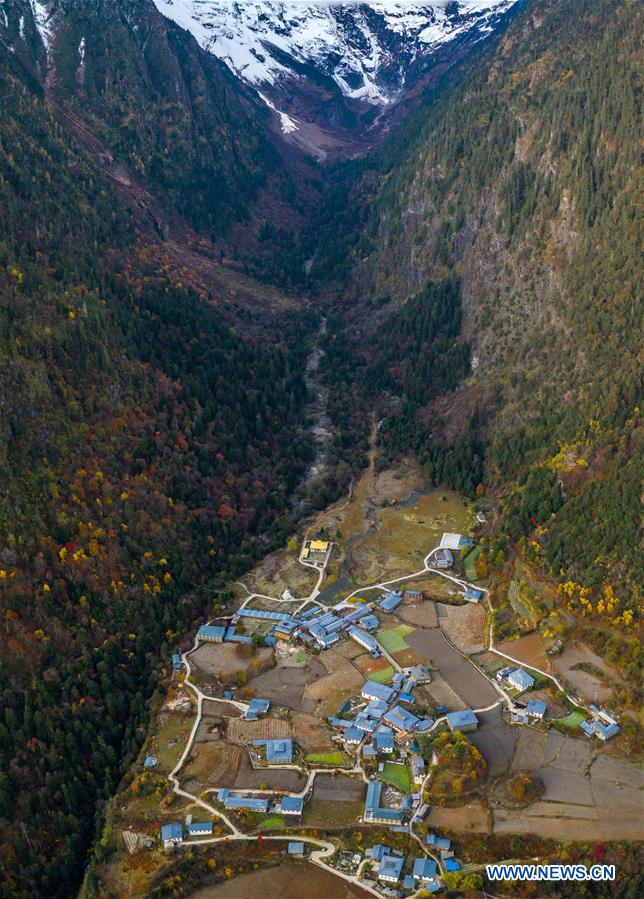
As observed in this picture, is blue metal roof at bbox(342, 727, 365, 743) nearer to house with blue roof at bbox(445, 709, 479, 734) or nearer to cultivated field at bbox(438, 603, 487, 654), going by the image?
house with blue roof at bbox(445, 709, 479, 734)

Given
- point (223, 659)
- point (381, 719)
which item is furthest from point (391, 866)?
point (223, 659)

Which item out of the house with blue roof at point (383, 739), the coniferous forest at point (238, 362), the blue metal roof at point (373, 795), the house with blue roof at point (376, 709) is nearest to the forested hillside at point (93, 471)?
the coniferous forest at point (238, 362)

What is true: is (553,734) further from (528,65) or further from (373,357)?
(528,65)

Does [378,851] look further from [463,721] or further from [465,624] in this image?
[465,624]

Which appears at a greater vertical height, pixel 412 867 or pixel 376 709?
pixel 376 709

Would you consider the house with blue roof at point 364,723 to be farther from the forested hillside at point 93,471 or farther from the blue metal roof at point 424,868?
the forested hillside at point 93,471

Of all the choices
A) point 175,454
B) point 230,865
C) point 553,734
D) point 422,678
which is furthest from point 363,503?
point 230,865

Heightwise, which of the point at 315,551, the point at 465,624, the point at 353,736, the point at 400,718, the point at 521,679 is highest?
the point at 521,679
